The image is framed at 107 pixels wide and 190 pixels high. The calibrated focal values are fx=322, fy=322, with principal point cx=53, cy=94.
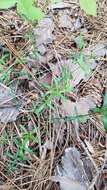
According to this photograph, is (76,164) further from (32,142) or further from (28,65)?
(28,65)

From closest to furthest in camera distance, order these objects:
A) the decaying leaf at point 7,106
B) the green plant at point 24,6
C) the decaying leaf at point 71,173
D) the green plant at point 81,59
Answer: the green plant at point 24,6 < the decaying leaf at point 71,173 < the decaying leaf at point 7,106 < the green plant at point 81,59

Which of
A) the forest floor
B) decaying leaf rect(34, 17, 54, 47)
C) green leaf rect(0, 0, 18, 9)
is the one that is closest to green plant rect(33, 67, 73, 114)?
the forest floor

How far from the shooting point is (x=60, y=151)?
4.45 feet

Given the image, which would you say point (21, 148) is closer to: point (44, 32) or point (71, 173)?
point (71, 173)

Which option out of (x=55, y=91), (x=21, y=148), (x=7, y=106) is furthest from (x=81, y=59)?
(x=21, y=148)

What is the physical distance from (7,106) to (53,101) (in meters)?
0.21

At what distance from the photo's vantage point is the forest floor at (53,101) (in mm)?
1307

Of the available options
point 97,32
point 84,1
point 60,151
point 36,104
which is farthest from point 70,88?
point 84,1

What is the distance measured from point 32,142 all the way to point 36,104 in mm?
179

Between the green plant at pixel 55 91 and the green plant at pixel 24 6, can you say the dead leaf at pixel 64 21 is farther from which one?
the green plant at pixel 24 6

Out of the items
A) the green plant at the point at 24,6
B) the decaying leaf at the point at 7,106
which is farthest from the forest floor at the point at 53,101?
the green plant at the point at 24,6

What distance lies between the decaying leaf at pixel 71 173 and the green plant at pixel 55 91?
24 centimetres

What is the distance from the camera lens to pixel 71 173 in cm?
128

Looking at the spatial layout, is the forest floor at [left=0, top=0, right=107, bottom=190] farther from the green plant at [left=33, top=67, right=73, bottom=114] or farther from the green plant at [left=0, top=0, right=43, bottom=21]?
the green plant at [left=0, top=0, right=43, bottom=21]
